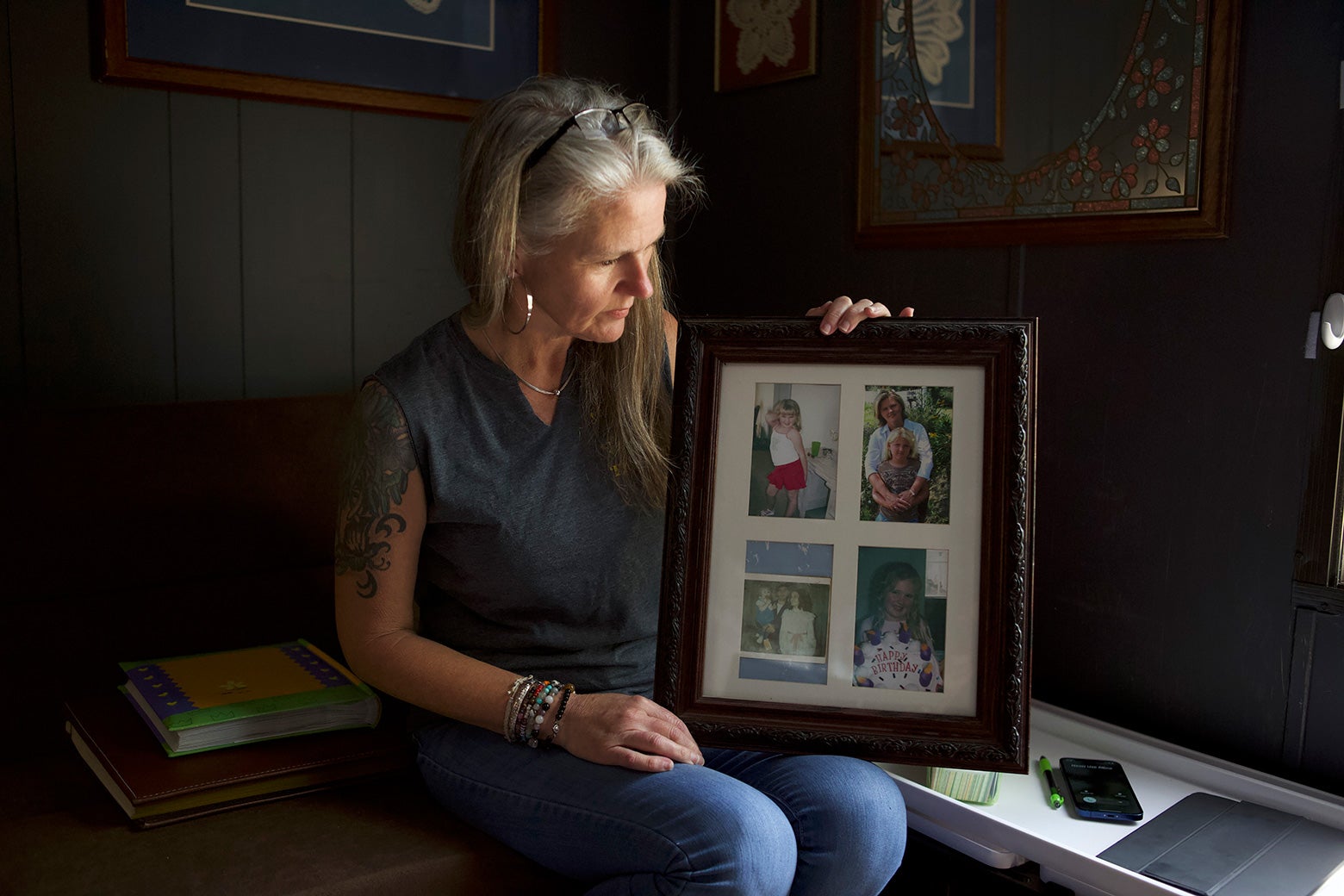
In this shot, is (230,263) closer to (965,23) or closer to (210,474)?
(210,474)

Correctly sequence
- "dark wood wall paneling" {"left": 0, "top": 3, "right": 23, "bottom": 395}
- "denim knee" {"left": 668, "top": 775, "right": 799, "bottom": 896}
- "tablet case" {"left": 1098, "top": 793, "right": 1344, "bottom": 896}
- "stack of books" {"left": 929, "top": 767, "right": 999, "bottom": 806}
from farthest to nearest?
"dark wood wall paneling" {"left": 0, "top": 3, "right": 23, "bottom": 395} < "stack of books" {"left": 929, "top": 767, "right": 999, "bottom": 806} < "tablet case" {"left": 1098, "top": 793, "right": 1344, "bottom": 896} < "denim knee" {"left": 668, "top": 775, "right": 799, "bottom": 896}

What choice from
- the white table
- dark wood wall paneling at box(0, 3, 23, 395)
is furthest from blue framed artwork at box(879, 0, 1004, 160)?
dark wood wall paneling at box(0, 3, 23, 395)

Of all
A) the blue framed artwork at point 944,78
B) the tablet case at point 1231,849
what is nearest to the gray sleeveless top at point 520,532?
the tablet case at point 1231,849

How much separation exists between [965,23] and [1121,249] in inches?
18.1

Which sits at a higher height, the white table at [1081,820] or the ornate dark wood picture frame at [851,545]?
the ornate dark wood picture frame at [851,545]

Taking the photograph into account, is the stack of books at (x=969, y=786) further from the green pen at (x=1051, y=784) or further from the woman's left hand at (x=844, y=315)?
the woman's left hand at (x=844, y=315)

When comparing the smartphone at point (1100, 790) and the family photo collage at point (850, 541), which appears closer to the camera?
the family photo collage at point (850, 541)

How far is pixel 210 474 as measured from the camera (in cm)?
174

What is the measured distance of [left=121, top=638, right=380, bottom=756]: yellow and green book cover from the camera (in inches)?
57.4

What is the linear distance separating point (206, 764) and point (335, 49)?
1.25m

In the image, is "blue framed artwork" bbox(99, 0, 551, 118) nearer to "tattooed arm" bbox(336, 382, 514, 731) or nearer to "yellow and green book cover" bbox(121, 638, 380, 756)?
"tattooed arm" bbox(336, 382, 514, 731)

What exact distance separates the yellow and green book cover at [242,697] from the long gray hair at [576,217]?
486mm

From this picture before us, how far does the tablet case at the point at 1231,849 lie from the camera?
1315 millimetres

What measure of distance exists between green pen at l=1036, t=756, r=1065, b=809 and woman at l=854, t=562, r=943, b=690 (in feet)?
1.09
